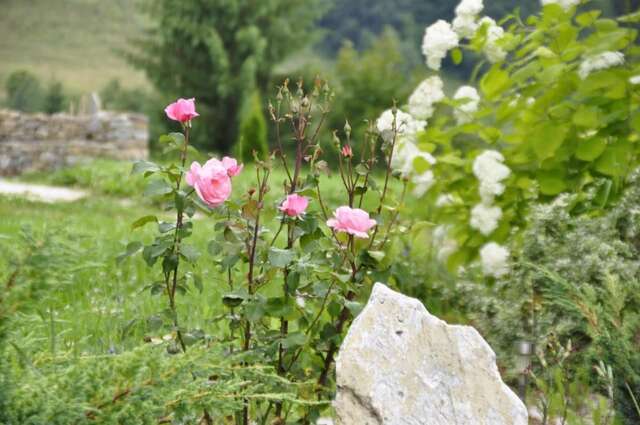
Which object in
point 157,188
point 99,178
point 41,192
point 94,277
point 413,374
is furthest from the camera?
point 99,178

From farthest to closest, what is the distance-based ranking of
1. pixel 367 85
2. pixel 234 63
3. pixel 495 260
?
pixel 367 85, pixel 234 63, pixel 495 260

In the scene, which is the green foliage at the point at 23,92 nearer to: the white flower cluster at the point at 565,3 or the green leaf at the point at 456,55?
the green leaf at the point at 456,55

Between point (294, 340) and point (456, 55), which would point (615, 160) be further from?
point (294, 340)

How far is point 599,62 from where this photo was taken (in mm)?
4312

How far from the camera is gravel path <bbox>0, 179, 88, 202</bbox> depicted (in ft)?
33.0

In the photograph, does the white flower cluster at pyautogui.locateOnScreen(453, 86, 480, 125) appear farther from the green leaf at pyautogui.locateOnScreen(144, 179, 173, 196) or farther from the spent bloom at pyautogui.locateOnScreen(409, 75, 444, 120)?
the green leaf at pyautogui.locateOnScreen(144, 179, 173, 196)

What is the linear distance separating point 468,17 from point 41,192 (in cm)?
812

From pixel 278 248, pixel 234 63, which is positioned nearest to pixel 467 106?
pixel 278 248

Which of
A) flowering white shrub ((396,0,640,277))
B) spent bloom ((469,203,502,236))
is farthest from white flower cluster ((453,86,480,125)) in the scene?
spent bloom ((469,203,502,236))

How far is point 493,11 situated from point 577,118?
42.0 metres

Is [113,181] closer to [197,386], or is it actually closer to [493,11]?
[197,386]

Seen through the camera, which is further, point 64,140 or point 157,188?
point 64,140

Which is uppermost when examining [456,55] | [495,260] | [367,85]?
[456,55]

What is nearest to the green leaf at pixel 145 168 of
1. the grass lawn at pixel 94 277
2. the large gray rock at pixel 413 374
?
the grass lawn at pixel 94 277
